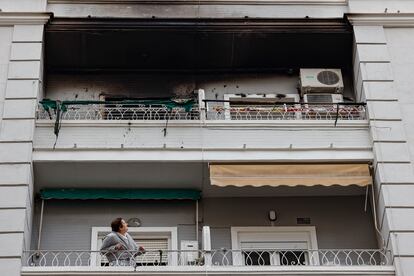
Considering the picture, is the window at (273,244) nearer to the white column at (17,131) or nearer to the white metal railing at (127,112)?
the white metal railing at (127,112)

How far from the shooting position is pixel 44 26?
17.9 meters

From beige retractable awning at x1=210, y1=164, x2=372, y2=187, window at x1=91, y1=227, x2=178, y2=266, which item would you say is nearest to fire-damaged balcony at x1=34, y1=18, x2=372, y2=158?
beige retractable awning at x1=210, y1=164, x2=372, y2=187

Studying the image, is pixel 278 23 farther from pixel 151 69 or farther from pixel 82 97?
pixel 82 97

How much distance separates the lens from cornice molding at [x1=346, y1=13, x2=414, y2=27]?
1816 centimetres

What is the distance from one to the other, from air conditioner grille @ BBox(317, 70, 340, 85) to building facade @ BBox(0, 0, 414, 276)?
35 mm

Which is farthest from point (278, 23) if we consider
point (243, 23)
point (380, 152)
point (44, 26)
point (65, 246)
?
point (65, 246)

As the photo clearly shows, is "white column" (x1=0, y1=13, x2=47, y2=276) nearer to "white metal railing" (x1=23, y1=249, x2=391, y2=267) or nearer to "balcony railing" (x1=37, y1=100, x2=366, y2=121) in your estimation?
"white metal railing" (x1=23, y1=249, x2=391, y2=267)

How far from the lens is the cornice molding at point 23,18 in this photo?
17.8m

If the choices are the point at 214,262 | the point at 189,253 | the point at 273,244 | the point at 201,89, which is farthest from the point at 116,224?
the point at 201,89

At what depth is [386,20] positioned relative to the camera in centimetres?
1817

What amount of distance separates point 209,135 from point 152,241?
97.1 inches

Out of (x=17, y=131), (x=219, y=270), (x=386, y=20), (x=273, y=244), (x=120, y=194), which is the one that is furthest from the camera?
(x=386, y=20)

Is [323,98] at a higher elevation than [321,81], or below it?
below

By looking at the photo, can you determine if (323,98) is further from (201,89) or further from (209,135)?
(209,135)
